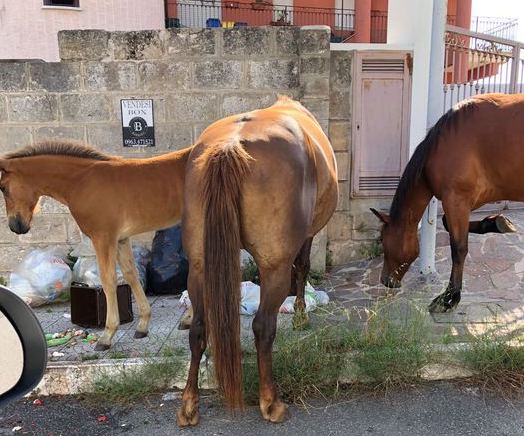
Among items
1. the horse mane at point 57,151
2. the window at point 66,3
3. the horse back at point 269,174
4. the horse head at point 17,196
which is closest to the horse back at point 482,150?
the horse back at point 269,174

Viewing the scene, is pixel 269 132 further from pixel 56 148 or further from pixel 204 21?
pixel 204 21

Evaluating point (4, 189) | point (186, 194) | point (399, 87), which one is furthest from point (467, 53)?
point (4, 189)

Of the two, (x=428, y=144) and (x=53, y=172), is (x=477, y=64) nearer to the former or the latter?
(x=428, y=144)

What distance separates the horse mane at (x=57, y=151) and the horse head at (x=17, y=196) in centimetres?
10

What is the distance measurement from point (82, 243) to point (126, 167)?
1821mm

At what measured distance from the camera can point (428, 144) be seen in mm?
4059

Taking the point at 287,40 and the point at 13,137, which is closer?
the point at 287,40

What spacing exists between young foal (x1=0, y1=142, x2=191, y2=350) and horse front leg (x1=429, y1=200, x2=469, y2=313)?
6.85 feet

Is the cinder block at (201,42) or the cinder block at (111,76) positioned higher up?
the cinder block at (201,42)

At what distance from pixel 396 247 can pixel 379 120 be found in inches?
69.1

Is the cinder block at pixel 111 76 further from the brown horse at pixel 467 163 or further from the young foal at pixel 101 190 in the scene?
the brown horse at pixel 467 163

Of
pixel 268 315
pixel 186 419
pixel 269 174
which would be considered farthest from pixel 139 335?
pixel 269 174

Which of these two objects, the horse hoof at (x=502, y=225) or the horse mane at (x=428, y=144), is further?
the horse hoof at (x=502, y=225)

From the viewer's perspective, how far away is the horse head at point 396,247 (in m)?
4.41
